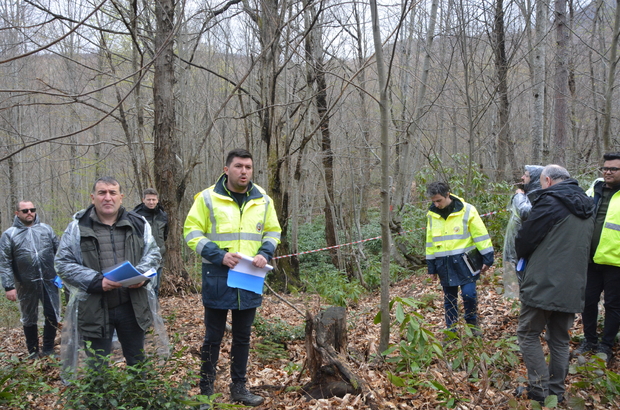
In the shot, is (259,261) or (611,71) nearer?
(259,261)

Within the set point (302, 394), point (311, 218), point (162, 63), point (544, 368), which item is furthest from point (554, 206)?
point (311, 218)

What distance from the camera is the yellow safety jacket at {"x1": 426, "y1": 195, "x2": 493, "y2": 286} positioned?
514 cm

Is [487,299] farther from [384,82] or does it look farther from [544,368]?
[384,82]

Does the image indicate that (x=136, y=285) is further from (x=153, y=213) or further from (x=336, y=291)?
(x=336, y=291)

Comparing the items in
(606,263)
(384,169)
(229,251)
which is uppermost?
(384,169)

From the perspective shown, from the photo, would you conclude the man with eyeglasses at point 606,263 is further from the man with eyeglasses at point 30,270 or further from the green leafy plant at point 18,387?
the man with eyeglasses at point 30,270

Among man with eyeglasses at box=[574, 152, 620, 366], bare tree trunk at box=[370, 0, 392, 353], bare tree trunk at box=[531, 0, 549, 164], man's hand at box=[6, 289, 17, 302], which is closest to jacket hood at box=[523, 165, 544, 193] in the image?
man with eyeglasses at box=[574, 152, 620, 366]

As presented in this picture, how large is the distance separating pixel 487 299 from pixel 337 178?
940 cm

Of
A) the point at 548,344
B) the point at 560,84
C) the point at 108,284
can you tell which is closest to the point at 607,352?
the point at 548,344

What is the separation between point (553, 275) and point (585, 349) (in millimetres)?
1771

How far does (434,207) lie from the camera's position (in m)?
5.42

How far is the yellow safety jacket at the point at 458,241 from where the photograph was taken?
5.14m

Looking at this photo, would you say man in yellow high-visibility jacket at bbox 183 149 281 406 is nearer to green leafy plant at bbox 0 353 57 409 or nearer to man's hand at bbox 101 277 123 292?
man's hand at bbox 101 277 123 292

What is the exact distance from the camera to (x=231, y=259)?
3.55m
